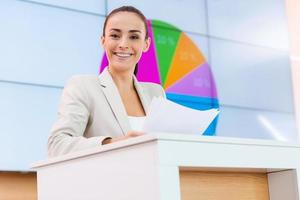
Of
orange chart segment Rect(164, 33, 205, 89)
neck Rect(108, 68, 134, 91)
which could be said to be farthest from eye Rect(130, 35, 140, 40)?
orange chart segment Rect(164, 33, 205, 89)

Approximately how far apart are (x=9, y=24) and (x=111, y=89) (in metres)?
1.60

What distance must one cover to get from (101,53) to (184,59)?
0.74 metres

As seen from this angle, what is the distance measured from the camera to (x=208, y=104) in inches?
164

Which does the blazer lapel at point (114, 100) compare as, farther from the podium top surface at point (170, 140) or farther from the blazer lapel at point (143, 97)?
the podium top surface at point (170, 140)

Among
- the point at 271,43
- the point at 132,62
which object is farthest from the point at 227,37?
A: the point at 132,62

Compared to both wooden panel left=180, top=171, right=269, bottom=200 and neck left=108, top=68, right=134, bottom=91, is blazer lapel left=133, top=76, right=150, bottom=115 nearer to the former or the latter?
neck left=108, top=68, right=134, bottom=91

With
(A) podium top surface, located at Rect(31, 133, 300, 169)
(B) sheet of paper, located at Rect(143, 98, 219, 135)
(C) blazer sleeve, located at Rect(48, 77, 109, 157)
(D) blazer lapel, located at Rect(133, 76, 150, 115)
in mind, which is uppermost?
(D) blazer lapel, located at Rect(133, 76, 150, 115)

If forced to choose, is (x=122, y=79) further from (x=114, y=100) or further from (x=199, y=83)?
(x=199, y=83)

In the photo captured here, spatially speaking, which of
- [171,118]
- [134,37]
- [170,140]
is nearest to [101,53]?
[134,37]

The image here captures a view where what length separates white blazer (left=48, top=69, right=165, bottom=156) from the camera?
175 cm

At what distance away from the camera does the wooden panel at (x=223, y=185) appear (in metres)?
1.34

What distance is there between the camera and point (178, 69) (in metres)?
4.11

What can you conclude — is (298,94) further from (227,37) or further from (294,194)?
(294,194)

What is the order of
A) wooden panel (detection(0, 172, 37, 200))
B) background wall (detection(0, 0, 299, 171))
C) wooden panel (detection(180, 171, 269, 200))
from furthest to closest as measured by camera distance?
1. background wall (detection(0, 0, 299, 171))
2. wooden panel (detection(0, 172, 37, 200))
3. wooden panel (detection(180, 171, 269, 200))
